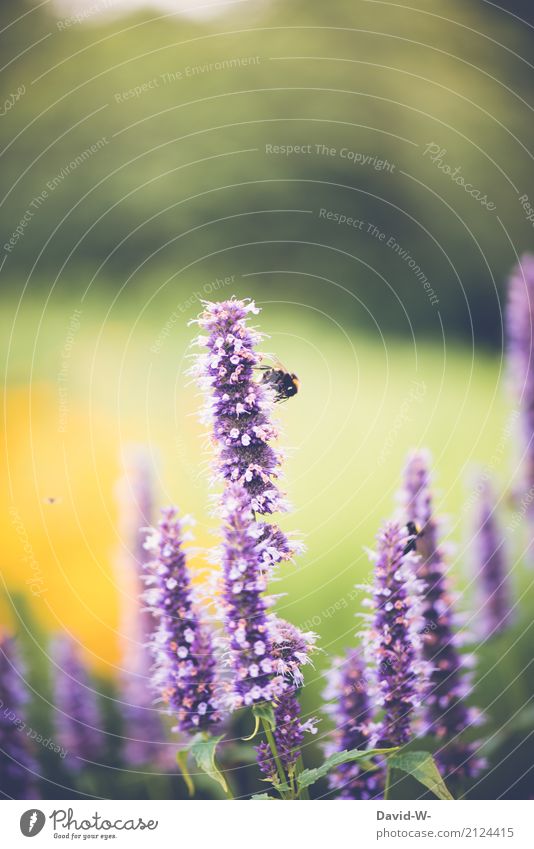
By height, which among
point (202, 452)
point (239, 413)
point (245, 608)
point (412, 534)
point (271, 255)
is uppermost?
point (271, 255)

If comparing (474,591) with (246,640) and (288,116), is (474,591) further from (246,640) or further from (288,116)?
(288,116)

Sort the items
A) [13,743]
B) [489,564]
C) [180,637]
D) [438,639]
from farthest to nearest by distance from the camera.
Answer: [489,564], [13,743], [438,639], [180,637]

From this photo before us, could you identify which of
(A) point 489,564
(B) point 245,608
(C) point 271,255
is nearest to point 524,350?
(A) point 489,564

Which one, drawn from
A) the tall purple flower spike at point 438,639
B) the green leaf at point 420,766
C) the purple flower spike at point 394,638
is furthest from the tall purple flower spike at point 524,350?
the green leaf at point 420,766

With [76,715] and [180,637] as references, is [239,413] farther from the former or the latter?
[76,715]

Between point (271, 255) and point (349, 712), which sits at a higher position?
point (271, 255)

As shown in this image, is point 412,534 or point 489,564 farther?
point 489,564

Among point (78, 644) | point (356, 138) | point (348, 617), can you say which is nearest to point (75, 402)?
point (78, 644)
